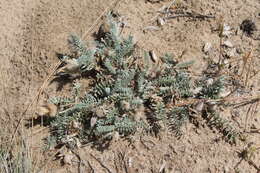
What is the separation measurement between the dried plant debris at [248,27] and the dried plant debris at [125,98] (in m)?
0.40

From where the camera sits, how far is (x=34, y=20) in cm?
272

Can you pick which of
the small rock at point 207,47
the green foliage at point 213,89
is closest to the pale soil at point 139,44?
the small rock at point 207,47

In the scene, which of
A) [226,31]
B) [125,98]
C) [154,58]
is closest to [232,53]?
[226,31]

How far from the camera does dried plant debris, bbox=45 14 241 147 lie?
2.28 m

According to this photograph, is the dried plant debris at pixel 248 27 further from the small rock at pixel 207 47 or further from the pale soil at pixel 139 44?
the small rock at pixel 207 47

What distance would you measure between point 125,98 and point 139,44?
39 centimetres

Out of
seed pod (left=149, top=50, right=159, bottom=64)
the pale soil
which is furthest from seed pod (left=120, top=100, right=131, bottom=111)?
seed pod (left=149, top=50, right=159, bottom=64)

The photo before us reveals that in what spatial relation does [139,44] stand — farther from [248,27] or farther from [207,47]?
[248,27]

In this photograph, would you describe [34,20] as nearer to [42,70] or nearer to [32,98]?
[42,70]

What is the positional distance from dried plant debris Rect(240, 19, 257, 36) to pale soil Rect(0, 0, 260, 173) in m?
0.03

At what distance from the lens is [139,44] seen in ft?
8.30

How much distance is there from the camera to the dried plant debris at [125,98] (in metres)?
2.28

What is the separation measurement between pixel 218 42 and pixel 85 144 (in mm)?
975

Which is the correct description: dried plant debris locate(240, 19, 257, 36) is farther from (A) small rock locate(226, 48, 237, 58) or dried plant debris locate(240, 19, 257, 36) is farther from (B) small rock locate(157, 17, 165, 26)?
(B) small rock locate(157, 17, 165, 26)
